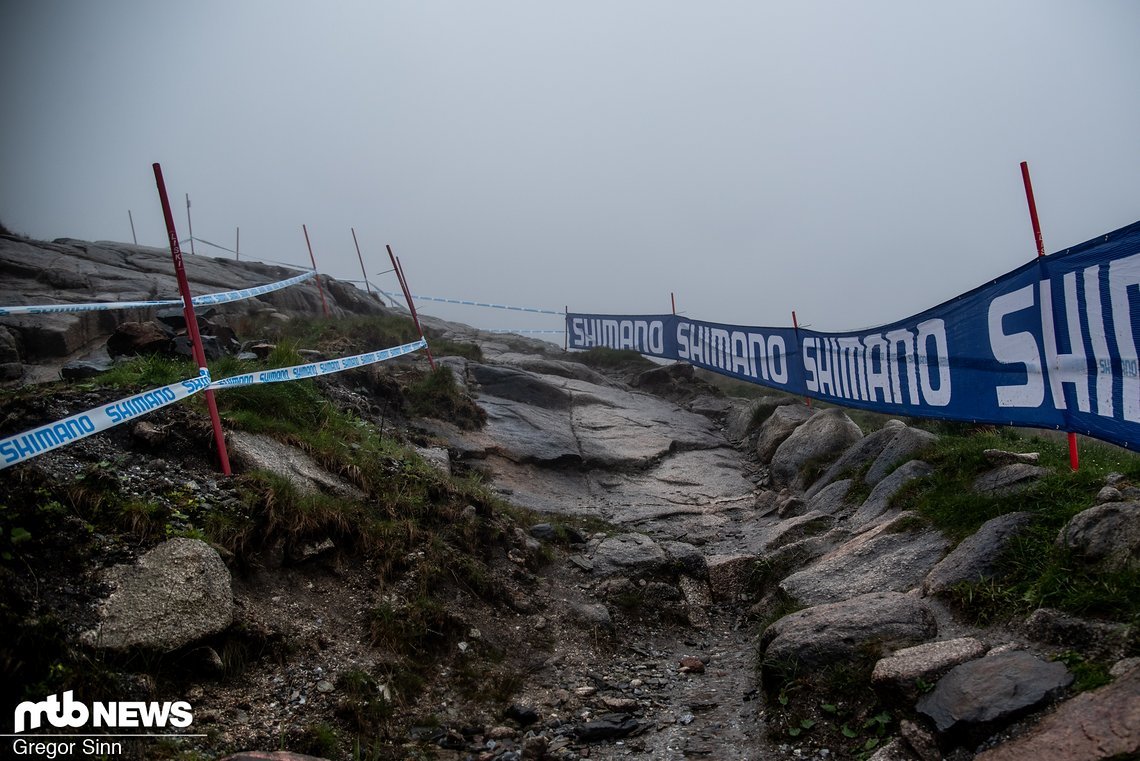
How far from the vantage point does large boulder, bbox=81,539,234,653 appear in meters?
4.57

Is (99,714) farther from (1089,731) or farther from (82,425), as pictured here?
(1089,731)

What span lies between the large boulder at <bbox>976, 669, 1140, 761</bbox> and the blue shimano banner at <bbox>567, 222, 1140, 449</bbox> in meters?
2.89

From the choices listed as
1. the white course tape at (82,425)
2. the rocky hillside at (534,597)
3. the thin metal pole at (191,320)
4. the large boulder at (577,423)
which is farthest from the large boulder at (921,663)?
the large boulder at (577,423)

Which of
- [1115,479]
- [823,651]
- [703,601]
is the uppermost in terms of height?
[1115,479]

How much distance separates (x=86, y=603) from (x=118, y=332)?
6014 millimetres

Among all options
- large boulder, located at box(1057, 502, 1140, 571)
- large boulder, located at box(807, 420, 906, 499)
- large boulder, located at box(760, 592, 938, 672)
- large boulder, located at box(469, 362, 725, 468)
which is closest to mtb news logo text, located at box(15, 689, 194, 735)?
large boulder, located at box(760, 592, 938, 672)

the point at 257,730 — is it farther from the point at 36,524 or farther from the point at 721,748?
the point at 721,748

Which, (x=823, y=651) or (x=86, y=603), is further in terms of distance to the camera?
(x=823, y=651)

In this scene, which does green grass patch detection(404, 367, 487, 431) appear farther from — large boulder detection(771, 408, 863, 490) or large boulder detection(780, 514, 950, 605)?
large boulder detection(780, 514, 950, 605)

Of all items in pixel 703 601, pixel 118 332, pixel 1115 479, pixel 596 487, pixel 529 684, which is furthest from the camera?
pixel 596 487

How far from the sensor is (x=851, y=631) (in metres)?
5.15

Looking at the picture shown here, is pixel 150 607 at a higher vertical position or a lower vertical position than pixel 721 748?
higher

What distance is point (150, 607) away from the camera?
4754 millimetres

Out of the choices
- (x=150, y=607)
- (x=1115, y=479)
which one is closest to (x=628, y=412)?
(x=1115, y=479)
